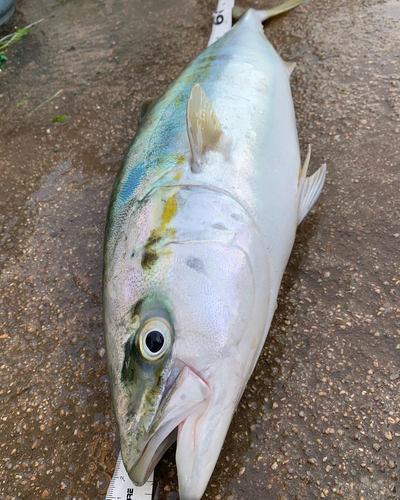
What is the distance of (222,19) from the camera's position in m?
3.73

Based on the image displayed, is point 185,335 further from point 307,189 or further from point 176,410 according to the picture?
point 307,189

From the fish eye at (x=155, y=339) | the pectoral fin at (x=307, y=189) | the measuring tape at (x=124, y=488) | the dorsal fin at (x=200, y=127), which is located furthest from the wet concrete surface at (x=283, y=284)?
the dorsal fin at (x=200, y=127)

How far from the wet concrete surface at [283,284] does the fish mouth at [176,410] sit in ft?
1.25

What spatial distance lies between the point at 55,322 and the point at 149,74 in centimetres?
264

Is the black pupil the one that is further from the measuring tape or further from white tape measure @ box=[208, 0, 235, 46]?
white tape measure @ box=[208, 0, 235, 46]

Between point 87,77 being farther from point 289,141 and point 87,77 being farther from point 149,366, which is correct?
point 149,366

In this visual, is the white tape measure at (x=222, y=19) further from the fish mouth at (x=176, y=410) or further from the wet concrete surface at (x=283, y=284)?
the fish mouth at (x=176, y=410)

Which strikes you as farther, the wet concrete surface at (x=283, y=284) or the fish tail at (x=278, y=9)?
the fish tail at (x=278, y=9)

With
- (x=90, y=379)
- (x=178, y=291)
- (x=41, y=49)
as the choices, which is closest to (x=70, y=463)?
(x=90, y=379)

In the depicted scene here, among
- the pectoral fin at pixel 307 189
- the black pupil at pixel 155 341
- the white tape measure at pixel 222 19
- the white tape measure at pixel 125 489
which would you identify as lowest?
the white tape measure at pixel 125 489

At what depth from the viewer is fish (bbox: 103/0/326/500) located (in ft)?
4.22

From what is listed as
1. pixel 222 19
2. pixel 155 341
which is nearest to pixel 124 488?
pixel 155 341

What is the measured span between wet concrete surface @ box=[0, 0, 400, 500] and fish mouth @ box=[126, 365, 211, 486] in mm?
380

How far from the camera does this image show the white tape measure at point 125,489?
151cm
